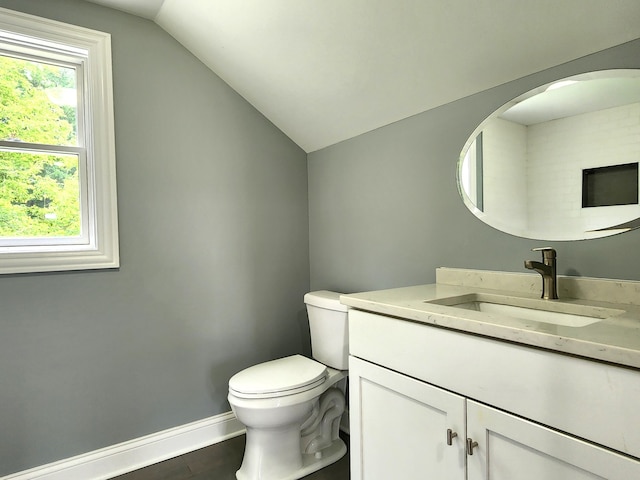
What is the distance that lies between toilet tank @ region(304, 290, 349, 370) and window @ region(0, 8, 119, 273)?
3.51 feet

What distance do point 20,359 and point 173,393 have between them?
725mm

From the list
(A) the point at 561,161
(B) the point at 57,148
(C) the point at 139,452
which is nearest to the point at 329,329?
(C) the point at 139,452

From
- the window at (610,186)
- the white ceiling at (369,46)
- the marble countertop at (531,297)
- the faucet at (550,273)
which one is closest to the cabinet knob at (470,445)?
the marble countertop at (531,297)

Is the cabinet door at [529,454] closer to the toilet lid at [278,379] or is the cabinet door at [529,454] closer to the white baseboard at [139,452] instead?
the toilet lid at [278,379]

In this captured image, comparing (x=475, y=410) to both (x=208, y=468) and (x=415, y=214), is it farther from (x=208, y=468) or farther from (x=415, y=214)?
(x=208, y=468)

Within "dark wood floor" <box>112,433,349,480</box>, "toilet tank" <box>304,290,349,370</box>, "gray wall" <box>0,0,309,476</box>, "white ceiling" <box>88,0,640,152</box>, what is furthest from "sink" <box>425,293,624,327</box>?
"gray wall" <box>0,0,309,476</box>

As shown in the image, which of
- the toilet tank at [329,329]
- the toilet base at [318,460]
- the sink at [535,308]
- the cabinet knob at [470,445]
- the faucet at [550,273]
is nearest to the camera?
the cabinet knob at [470,445]

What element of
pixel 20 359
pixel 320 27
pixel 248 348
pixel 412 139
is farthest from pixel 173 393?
pixel 320 27

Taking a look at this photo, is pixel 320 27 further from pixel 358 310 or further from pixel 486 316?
pixel 486 316

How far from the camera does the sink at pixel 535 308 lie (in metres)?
1.13

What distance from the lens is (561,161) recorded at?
1346 mm

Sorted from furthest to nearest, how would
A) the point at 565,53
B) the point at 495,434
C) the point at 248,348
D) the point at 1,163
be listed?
1. the point at 248,348
2. the point at 1,163
3. the point at 565,53
4. the point at 495,434

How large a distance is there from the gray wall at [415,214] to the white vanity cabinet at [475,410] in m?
0.58

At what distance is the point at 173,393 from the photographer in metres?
2.08
